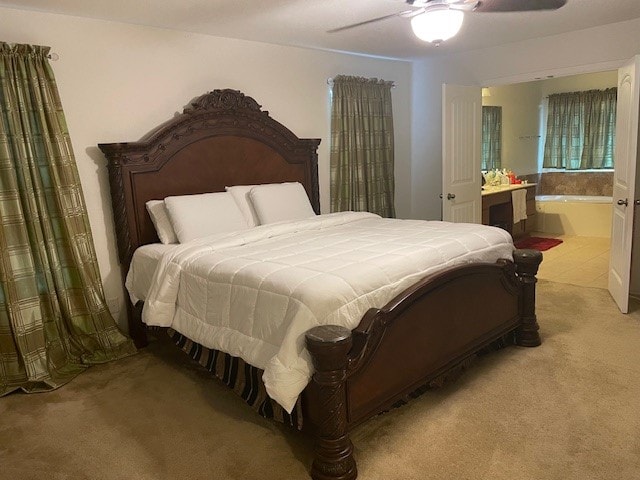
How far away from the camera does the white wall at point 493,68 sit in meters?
4.04

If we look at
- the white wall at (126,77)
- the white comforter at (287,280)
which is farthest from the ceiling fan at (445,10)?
the white wall at (126,77)

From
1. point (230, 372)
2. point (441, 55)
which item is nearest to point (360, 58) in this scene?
point (441, 55)

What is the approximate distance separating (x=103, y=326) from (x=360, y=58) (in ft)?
11.1

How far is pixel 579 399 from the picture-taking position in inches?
96.6

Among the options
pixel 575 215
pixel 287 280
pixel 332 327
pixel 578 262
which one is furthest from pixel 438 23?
pixel 575 215

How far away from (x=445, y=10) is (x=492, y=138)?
4800 millimetres

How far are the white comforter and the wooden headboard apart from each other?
Result: 24.6 inches

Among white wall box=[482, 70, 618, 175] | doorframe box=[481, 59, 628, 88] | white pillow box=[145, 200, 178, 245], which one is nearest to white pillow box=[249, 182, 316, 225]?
white pillow box=[145, 200, 178, 245]

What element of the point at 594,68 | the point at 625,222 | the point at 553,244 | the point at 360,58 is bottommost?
the point at 553,244

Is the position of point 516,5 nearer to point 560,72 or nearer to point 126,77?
point 560,72

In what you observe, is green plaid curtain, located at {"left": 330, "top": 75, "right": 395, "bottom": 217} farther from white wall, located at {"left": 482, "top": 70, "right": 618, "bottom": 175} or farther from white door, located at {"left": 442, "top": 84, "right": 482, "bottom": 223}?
white wall, located at {"left": 482, "top": 70, "right": 618, "bottom": 175}

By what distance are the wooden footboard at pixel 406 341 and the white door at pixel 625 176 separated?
0.99 m

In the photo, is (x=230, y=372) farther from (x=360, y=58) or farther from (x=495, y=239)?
(x=360, y=58)

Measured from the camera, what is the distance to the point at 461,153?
470cm
